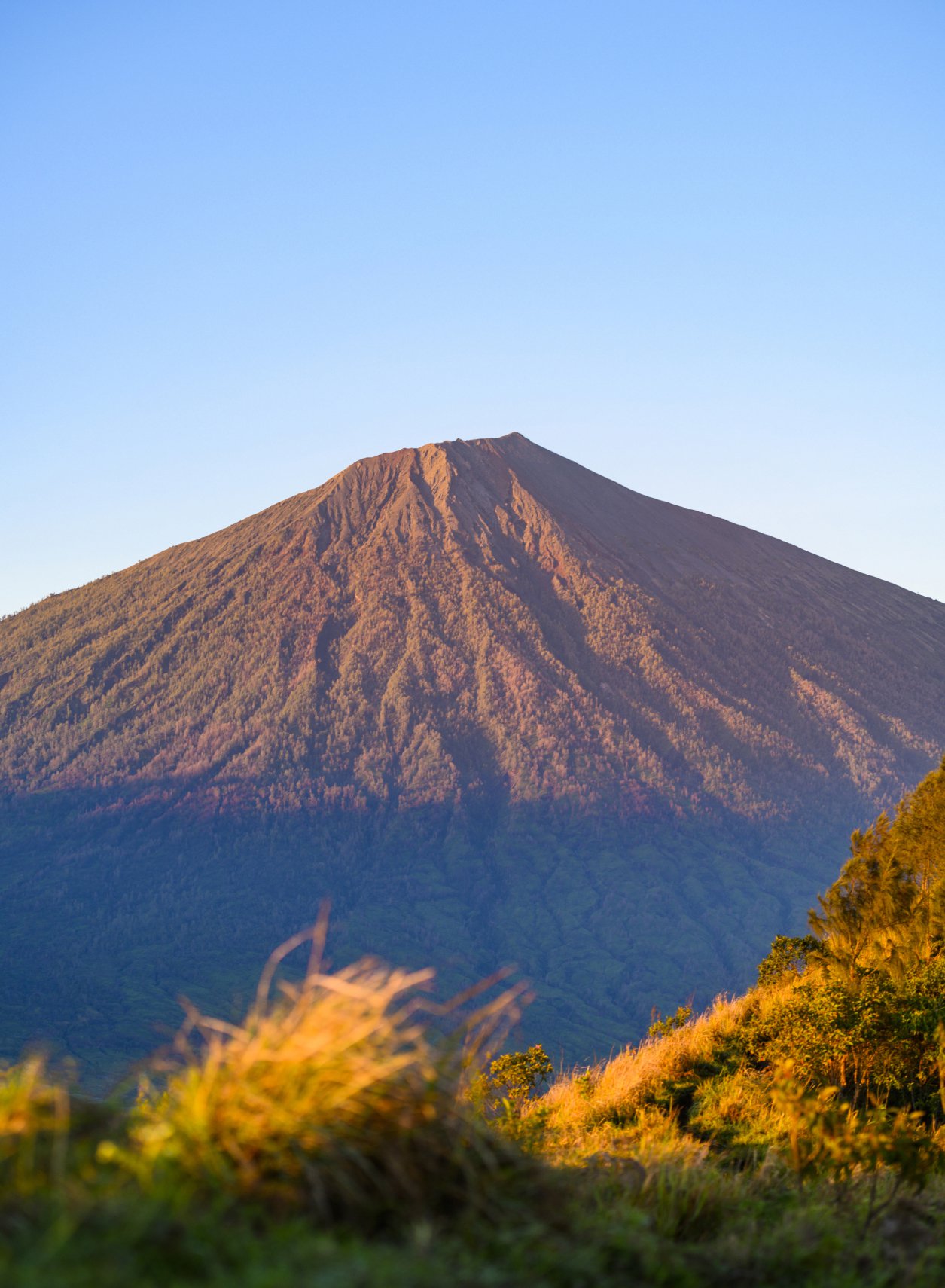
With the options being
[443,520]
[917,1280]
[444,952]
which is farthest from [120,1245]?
[443,520]

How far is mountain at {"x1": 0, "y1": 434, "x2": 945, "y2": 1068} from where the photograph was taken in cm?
10056

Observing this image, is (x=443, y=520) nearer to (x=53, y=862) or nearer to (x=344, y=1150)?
(x=53, y=862)

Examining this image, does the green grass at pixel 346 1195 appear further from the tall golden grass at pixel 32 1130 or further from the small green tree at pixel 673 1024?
the small green tree at pixel 673 1024

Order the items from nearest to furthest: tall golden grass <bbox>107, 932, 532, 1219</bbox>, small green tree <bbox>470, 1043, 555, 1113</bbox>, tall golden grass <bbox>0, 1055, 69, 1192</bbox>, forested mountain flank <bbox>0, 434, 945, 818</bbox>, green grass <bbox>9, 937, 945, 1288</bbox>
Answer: green grass <bbox>9, 937, 945, 1288</bbox> → tall golden grass <bbox>0, 1055, 69, 1192</bbox> → tall golden grass <bbox>107, 932, 532, 1219</bbox> → small green tree <bbox>470, 1043, 555, 1113</bbox> → forested mountain flank <bbox>0, 434, 945, 818</bbox>

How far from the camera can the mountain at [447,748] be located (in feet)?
330

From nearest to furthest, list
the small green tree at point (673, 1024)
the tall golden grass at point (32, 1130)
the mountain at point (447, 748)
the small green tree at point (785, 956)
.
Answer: the tall golden grass at point (32, 1130)
the small green tree at point (673, 1024)
the small green tree at point (785, 956)
the mountain at point (447, 748)

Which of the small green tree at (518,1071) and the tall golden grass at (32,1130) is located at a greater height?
the tall golden grass at (32,1130)

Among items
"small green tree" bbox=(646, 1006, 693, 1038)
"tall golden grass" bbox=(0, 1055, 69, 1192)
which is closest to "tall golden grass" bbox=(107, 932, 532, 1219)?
"tall golden grass" bbox=(0, 1055, 69, 1192)

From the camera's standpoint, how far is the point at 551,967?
3885 inches

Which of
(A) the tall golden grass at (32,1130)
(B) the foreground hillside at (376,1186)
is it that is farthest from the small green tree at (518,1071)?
(A) the tall golden grass at (32,1130)

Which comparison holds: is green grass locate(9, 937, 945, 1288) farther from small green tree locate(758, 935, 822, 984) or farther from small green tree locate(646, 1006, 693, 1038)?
small green tree locate(758, 935, 822, 984)

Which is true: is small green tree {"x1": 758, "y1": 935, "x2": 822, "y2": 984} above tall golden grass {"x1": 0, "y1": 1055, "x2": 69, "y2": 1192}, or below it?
below

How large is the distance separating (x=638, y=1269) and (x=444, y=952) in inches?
3834

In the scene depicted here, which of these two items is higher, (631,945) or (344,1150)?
(344,1150)
